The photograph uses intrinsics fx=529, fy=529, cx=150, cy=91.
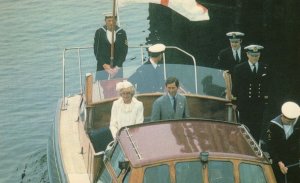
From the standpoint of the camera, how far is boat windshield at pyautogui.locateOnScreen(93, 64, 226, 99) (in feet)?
28.6

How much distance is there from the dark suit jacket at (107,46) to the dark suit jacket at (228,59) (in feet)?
6.30

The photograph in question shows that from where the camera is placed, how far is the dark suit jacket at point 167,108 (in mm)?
7324

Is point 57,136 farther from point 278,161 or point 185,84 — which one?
point 278,161

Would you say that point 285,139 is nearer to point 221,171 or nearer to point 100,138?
point 221,171

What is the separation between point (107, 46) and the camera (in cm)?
1004

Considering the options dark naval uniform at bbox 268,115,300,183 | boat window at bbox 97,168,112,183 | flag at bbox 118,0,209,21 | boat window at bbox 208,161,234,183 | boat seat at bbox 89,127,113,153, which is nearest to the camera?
boat window at bbox 208,161,234,183

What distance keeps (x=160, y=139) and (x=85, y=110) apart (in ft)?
8.87

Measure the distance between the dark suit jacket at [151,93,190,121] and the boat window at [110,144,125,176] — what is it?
1.02 m

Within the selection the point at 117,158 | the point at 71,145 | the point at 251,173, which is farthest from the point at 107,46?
the point at 251,173

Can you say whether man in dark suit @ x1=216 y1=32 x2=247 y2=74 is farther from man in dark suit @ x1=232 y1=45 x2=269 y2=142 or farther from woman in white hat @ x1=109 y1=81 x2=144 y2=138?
woman in white hat @ x1=109 y1=81 x2=144 y2=138

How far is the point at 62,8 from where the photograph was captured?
83.8ft

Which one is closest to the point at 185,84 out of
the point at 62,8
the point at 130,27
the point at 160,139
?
the point at 160,139

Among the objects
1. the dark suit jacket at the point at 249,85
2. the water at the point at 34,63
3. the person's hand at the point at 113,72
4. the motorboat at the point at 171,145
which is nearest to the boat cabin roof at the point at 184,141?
the motorboat at the point at 171,145

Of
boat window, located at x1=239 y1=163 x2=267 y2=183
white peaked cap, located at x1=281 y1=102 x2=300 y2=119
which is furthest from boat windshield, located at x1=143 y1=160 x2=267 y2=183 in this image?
white peaked cap, located at x1=281 y1=102 x2=300 y2=119
